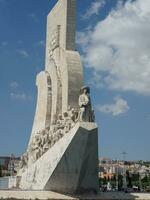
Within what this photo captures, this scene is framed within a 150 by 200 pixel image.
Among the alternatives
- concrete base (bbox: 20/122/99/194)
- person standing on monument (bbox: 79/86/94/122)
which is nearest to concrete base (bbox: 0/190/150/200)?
concrete base (bbox: 20/122/99/194)

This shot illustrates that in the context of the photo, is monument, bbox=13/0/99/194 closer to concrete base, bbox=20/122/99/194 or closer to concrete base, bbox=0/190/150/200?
concrete base, bbox=20/122/99/194

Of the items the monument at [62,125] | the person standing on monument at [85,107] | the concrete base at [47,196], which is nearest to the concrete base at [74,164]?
the monument at [62,125]

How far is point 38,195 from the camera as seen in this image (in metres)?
24.0

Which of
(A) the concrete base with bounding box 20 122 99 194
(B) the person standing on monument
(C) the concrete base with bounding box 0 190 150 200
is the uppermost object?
(B) the person standing on monument

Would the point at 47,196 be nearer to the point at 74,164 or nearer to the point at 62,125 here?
the point at 74,164

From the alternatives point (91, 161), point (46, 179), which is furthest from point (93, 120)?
point (46, 179)

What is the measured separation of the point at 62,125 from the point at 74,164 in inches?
115

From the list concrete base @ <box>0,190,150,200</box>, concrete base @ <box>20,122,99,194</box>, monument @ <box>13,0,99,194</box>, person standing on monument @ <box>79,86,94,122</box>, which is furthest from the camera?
person standing on monument @ <box>79,86,94,122</box>

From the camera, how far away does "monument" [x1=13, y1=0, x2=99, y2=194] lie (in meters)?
25.0

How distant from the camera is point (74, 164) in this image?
25172 mm

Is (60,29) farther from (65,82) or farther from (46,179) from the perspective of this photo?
(46,179)

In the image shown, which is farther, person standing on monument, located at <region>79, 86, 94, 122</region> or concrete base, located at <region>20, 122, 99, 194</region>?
person standing on monument, located at <region>79, 86, 94, 122</region>

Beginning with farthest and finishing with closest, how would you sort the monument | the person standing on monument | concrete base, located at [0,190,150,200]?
the person standing on monument < the monument < concrete base, located at [0,190,150,200]

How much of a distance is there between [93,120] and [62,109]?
3.96 metres
